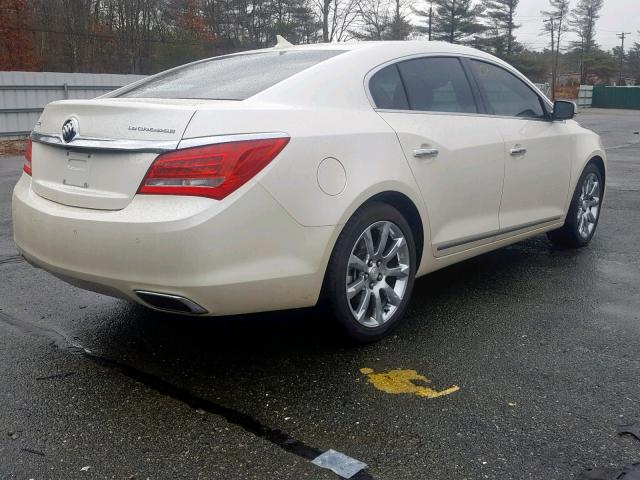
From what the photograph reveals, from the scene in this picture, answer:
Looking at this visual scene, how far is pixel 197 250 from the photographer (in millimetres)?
3006

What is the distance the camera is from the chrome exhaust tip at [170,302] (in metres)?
3.11

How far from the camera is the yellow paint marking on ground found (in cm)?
319

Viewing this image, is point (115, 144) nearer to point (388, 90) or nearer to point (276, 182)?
point (276, 182)

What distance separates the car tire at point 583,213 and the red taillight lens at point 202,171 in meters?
3.46

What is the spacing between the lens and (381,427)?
2.87m

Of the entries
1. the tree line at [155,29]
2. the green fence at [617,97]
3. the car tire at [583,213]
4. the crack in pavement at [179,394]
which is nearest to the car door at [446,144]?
the car tire at [583,213]

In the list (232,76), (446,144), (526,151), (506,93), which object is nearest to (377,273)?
(446,144)

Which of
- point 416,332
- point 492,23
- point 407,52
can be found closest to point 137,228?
point 416,332

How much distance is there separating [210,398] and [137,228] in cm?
81

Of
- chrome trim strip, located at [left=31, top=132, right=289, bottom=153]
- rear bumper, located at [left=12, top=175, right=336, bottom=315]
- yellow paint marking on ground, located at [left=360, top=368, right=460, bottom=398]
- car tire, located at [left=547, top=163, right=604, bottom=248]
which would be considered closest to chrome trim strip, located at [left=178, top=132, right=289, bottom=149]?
chrome trim strip, located at [left=31, top=132, right=289, bottom=153]

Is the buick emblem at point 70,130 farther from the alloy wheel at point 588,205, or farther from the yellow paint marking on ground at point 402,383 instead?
the alloy wheel at point 588,205

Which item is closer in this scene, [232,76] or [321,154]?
[321,154]

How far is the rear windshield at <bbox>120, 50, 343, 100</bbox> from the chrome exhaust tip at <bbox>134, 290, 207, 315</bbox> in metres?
1.04

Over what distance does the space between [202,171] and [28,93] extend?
1782 cm
